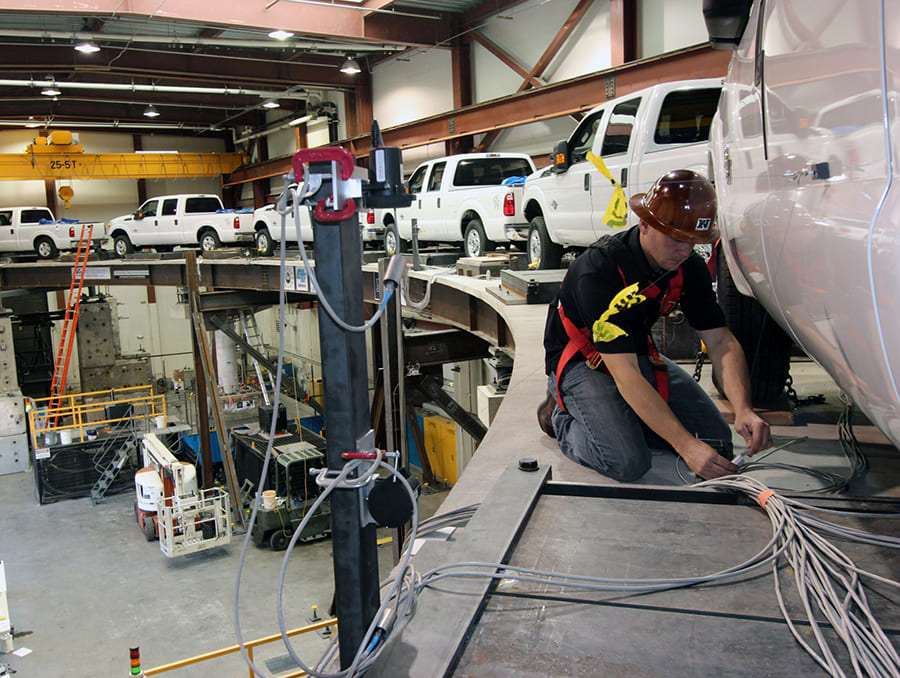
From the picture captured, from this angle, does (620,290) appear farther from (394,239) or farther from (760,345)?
(760,345)

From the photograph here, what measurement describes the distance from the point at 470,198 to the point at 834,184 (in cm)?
1185

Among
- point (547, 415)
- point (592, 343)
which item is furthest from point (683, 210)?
point (547, 415)

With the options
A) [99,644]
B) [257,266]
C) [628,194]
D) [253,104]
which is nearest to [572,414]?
[628,194]

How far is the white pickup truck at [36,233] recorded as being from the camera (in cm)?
2420

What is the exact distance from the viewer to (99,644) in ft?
36.9

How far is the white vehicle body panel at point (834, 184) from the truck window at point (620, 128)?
16.3ft

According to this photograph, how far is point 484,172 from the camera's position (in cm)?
1396

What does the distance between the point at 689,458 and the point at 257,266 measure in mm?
15251

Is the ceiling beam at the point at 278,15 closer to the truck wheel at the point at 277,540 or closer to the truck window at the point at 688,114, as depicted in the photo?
the truck wheel at the point at 277,540

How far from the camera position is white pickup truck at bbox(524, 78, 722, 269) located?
7.39 meters

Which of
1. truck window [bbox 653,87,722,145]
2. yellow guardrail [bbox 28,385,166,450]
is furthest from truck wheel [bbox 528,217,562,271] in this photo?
yellow guardrail [bbox 28,385,166,450]

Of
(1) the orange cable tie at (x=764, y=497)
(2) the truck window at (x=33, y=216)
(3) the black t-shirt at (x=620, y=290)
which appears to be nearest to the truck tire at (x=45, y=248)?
(2) the truck window at (x=33, y=216)

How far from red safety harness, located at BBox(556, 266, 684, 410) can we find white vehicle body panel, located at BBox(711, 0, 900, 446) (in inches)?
27.6

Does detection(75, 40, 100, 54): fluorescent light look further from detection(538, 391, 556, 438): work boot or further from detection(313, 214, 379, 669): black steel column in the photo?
detection(313, 214, 379, 669): black steel column
